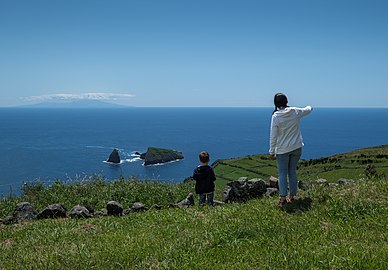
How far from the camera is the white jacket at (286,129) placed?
9125 mm

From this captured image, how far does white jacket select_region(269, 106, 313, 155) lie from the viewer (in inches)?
359

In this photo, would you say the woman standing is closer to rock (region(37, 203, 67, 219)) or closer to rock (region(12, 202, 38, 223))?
rock (region(37, 203, 67, 219))

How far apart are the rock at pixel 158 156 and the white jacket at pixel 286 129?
368 feet

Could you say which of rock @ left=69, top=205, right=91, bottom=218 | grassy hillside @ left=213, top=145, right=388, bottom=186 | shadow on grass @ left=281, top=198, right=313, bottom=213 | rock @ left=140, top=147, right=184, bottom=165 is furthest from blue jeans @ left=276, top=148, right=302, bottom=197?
rock @ left=140, top=147, right=184, bottom=165

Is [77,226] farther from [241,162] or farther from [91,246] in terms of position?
[241,162]

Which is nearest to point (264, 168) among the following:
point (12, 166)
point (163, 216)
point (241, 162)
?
point (241, 162)

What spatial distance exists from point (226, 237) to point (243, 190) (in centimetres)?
504

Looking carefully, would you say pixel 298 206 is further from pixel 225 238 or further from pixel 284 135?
pixel 225 238

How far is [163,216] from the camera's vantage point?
9.45m

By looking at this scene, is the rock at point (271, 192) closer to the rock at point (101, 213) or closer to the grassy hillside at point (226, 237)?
the grassy hillside at point (226, 237)

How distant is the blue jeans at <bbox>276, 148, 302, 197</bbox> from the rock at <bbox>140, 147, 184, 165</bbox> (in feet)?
367

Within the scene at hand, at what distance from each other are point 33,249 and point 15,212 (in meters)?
3.95

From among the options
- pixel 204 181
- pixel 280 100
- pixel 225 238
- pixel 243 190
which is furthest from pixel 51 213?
pixel 280 100

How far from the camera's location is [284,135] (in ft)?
30.4
